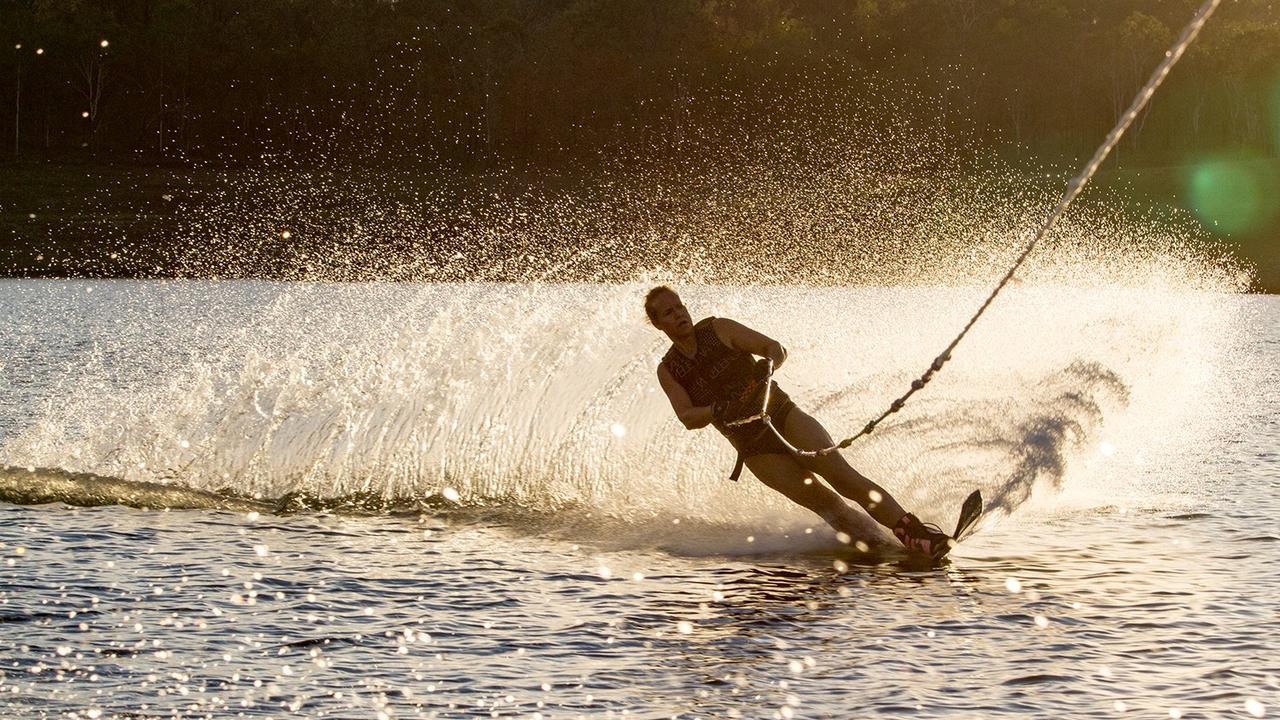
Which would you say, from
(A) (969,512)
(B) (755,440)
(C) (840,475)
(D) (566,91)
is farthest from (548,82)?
(A) (969,512)

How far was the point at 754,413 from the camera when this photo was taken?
33.4 feet

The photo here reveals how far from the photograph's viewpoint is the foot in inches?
393

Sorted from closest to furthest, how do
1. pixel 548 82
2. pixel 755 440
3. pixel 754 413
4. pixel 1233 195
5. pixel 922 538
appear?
pixel 922 538 → pixel 754 413 → pixel 755 440 → pixel 1233 195 → pixel 548 82

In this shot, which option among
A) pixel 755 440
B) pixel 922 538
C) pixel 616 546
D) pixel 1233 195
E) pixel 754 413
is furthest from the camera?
pixel 1233 195

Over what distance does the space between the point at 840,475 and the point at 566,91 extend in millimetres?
72594

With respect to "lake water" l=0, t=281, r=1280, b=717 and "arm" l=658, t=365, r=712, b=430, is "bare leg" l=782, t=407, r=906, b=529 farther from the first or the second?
"arm" l=658, t=365, r=712, b=430

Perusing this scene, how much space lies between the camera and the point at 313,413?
54.6ft

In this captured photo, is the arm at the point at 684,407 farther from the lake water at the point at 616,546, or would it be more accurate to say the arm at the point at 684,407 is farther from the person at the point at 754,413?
the lake water at the point at 616,546

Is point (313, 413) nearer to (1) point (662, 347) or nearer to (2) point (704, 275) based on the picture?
(1) point (662, 347)

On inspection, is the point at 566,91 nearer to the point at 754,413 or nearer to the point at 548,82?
the point at 548,82

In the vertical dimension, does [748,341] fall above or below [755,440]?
above

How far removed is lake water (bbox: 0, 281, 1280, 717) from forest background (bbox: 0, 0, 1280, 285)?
58550 millimetres

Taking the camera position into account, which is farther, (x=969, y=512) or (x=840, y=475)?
(x=840, y=475)

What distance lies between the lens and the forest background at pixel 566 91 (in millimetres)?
77188
